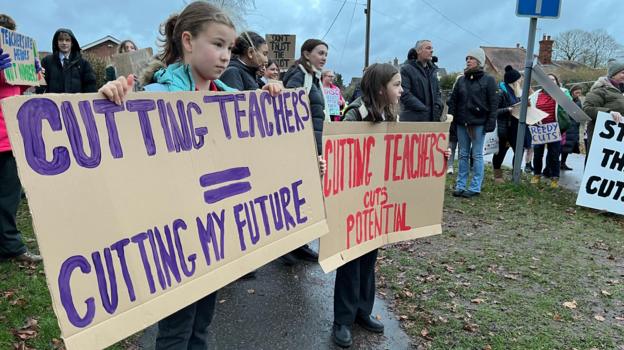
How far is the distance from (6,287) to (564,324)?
4.24m

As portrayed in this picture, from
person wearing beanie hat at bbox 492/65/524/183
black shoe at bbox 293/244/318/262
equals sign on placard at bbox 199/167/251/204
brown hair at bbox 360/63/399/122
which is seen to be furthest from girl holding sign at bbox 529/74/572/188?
equals sign on placard at bbox 199/167/251/204

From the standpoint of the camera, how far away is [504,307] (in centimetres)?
376

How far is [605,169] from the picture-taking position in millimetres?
6730

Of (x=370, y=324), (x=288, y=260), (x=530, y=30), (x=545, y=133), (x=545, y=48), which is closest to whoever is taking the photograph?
(x=370, y=324)

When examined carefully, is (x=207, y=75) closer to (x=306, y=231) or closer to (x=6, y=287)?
(x=306, y=231)

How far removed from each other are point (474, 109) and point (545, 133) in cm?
226

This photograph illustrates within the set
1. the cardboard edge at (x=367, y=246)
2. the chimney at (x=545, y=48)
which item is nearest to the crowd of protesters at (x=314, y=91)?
the cardboard edge at (x=367, y=246)

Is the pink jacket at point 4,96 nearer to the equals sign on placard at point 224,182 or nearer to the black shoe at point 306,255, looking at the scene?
the equals sign on placard at point 224,182

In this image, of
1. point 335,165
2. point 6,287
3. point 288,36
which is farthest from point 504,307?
point 288,36

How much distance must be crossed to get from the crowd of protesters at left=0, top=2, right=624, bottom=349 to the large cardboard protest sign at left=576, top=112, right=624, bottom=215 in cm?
25

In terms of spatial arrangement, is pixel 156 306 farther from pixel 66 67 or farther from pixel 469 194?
pixel 469 194

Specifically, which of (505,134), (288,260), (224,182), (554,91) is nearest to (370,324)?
(288,260)

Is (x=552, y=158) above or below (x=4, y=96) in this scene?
below

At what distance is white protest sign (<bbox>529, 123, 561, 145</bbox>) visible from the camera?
8492 mm
